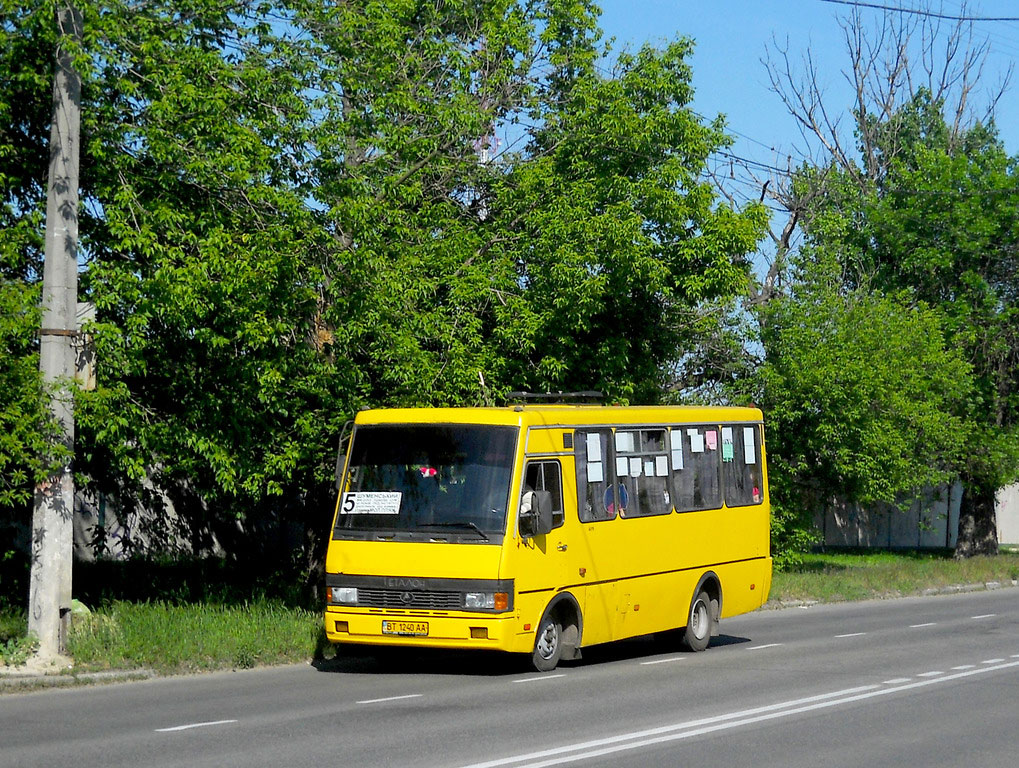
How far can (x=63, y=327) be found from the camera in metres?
14.5

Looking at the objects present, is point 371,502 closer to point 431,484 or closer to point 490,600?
point 431,484

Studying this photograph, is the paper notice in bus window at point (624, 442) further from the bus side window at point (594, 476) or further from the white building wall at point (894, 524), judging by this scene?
the white building wall at point (894, 524)

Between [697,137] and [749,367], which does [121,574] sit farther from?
[749,367]

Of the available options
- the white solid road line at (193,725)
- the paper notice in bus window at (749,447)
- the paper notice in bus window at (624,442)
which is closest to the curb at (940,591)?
the paper notice in bus window at (749,447)

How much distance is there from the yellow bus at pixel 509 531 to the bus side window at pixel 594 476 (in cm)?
2

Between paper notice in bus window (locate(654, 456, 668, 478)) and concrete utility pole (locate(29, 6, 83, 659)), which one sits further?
paper notice in bus window (locate(654, 456, 668, 478))

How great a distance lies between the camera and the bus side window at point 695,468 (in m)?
17.3

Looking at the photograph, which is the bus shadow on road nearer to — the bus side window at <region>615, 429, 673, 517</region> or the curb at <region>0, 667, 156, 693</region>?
the bus side window at <region>615, 429, 673, 517</region>

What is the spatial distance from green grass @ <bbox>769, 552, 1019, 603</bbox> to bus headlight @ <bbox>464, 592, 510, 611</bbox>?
42.4ft

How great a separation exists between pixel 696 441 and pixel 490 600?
4890 mm

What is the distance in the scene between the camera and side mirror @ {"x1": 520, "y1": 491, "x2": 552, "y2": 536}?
14.2 metres

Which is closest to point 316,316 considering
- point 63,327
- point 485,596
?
point 63,327

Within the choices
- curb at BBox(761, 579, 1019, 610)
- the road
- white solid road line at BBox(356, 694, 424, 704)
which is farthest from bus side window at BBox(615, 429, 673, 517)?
curb at BBox(761, 579, 1019, 610)

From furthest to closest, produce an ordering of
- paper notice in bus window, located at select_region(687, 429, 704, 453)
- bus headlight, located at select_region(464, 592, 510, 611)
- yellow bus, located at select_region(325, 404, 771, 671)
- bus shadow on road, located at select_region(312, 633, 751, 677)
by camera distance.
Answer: paper notice in bus window, located at select_region(687, 429, 704, 453) → bus shadow on road, located at select_region(312, 633, 751, 677) → yellow bus, located at select_region(325, 404, 771, 671) → bus headlight, located at select_region(464, 592, 510, 611)
